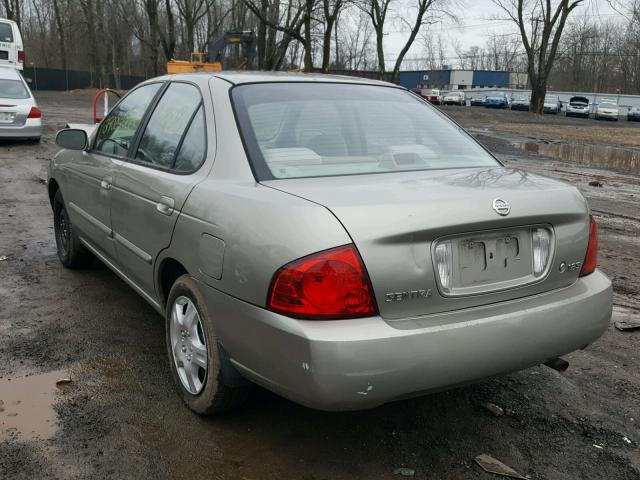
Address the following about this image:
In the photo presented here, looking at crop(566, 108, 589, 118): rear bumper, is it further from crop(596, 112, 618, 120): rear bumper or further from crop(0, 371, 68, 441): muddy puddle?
crop(0, 371, 68, 441): muddy puddle

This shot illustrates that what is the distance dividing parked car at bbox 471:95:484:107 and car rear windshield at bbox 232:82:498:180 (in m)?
61.5

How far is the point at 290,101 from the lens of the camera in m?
3.28

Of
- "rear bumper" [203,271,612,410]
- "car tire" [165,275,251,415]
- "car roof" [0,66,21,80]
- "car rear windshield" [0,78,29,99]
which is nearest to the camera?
"rear bumper" [203,271,612,410]

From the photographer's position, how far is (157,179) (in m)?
3.32

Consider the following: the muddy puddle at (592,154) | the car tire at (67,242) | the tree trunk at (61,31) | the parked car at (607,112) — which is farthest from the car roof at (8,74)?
the parked car at (607,112)

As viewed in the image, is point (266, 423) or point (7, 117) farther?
point (7, 117)

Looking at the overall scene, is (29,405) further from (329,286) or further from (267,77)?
(267,77)

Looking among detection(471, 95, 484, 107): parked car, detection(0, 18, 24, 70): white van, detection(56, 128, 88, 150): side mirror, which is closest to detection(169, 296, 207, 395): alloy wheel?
detection(56, 128, 88, 150): side mirror

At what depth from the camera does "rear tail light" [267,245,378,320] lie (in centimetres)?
227

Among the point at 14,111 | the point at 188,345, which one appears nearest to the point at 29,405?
the point at 188,345

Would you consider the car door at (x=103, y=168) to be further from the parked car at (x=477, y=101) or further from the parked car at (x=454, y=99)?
the parked car at (x=477, y=101)

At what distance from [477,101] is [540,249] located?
63.7 meters

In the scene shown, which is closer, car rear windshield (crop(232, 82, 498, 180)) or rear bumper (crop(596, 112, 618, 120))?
car rear windshield (crop(232, 82, 498, 180))

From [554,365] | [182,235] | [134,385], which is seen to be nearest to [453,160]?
[554,365]
